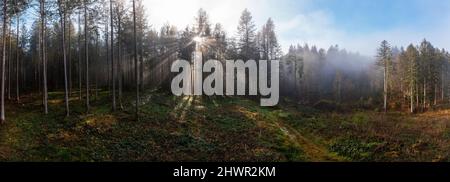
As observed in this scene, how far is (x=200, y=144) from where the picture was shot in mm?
23750

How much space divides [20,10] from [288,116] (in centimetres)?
2838

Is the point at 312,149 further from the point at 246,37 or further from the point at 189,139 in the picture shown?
the point at 246,37

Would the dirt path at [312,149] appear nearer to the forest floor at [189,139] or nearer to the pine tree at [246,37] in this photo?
the forest floor at [189,139]

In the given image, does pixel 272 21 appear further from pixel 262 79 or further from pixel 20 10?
pixel 20 10

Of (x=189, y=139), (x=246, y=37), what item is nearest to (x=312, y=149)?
(x=189, y=139)

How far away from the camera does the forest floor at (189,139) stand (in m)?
20.3

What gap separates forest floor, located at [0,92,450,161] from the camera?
2027 cm

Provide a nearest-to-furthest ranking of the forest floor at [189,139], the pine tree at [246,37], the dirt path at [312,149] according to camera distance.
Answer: the forest floor at [189,139] < the dirt path at [312,149] < the pine tree at [246,37]

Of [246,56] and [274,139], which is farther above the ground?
[246,56]

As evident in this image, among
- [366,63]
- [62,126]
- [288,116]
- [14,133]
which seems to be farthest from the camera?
[366,63]

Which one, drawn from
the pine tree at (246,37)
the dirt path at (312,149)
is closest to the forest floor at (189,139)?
the dirt path at (312,149)

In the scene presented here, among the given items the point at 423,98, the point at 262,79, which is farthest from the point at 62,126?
the point at 423,98

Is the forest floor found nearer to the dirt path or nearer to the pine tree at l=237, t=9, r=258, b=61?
the dirt path

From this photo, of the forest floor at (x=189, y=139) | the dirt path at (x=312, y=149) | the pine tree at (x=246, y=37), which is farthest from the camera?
the pine tree at (x=246, y=37)
